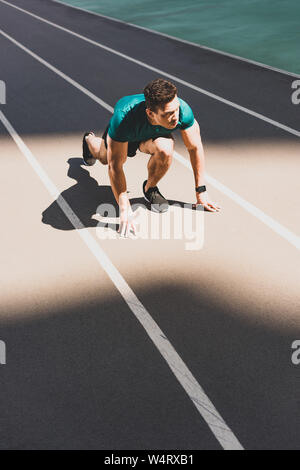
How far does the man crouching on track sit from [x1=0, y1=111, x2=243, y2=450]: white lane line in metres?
0.48

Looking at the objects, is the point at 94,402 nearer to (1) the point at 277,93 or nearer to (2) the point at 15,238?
(2) the point at 15,238

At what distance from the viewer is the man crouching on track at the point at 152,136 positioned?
5227mm

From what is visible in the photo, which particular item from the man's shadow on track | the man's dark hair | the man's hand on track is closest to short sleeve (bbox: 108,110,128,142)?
the man's dark hair

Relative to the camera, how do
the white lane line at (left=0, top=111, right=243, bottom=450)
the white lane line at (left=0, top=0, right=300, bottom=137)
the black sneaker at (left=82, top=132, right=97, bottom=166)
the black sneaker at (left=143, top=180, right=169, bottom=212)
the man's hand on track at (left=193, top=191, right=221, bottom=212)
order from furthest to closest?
the white lane line at (left=0, top=0, right=300, bottom=137) < the black sneaker at (left=82, top=132, right=97, bottom=166) < the black sneaker at (left=143, top=180, right=169, bottom=212) < the man's hand on track at (left=193, top=191, right=221, bottom=212) < the white lane line at (left=0, top=111, right=243, bottom=450)

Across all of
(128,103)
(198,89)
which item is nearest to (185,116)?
(128,103)

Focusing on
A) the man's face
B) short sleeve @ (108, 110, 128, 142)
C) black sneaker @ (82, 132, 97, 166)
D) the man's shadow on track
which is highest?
the man's face

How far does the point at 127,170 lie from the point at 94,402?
4236mm

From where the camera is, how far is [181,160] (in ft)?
26.3

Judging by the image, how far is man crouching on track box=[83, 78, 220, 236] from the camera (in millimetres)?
5227

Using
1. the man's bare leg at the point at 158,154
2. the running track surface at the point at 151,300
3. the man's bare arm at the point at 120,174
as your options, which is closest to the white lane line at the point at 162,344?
the running track surface at the point at 151,300

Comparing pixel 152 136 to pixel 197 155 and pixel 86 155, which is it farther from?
pixel 86 155

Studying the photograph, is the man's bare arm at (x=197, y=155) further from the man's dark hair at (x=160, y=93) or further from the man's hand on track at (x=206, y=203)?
the man's dark hair at (x=160, y=93)

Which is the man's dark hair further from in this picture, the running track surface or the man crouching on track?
the running track surface

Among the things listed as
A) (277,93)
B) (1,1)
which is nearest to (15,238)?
(277,93)
